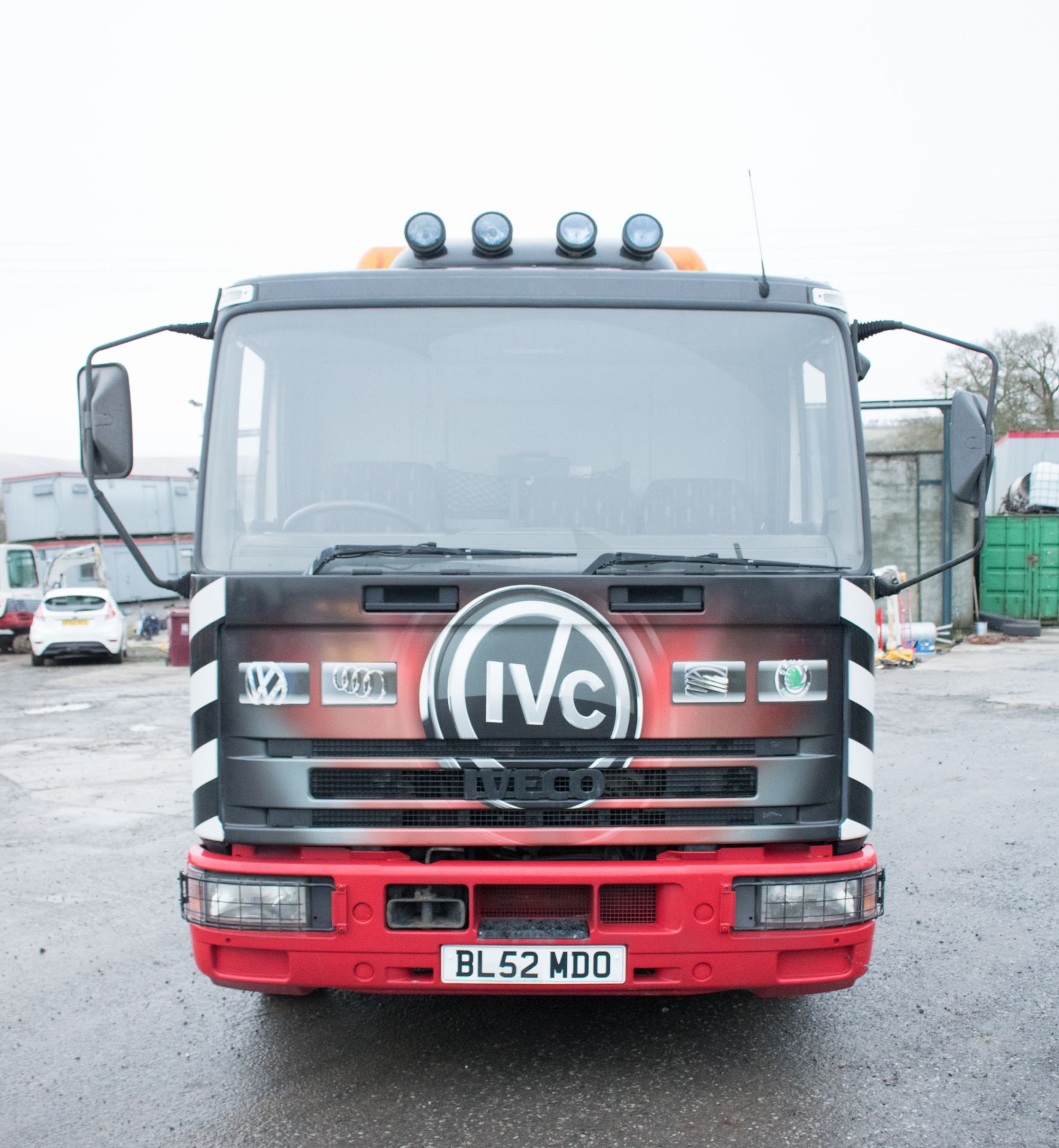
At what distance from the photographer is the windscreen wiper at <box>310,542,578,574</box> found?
321 cm

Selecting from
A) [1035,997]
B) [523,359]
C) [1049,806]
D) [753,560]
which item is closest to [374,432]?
[523,359]

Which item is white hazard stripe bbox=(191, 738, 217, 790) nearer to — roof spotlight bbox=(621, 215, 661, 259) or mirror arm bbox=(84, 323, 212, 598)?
mirror arm bbox=(84, 323, 212, 598)

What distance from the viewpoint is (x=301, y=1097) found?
3.35m

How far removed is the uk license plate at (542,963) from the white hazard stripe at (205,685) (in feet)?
3.24

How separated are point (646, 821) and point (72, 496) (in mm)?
27750

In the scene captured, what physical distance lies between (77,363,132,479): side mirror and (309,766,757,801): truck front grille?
1.27m

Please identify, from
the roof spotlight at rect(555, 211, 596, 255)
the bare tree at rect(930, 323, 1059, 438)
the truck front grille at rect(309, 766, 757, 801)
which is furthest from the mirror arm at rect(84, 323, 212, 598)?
the bare tree at rect(930, 323, 1059, 438)

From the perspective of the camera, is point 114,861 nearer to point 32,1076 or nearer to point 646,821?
point 32,1076

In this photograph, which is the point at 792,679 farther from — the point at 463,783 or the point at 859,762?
the point at 463,783

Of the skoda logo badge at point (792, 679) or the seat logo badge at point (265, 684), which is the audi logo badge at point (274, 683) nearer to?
the seat logo badge at point (265, 684)

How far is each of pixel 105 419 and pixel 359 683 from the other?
131cm

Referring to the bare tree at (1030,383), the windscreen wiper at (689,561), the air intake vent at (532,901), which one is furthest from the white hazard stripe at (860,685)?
the bare tree at (1030,383)

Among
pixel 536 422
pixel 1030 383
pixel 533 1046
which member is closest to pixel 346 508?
pixel 536 422

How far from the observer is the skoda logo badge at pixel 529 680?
3.09m
